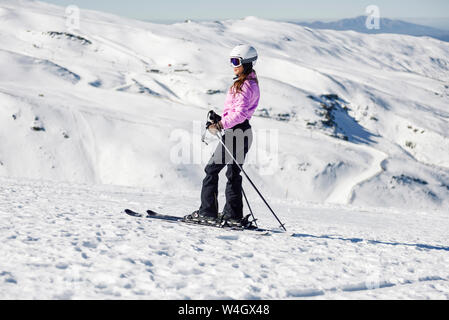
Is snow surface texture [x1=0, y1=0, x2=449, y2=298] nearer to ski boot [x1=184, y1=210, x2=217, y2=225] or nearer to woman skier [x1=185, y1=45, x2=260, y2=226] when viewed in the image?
ski boot [x1=184, y1=210, x2=217, y2=225]

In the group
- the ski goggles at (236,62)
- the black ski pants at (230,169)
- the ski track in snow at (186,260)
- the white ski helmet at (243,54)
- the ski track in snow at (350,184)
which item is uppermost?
the white ski helmet at (243,54)

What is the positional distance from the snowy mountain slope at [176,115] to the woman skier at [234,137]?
2349cm

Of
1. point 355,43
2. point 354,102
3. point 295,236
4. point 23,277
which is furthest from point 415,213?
point 355,43

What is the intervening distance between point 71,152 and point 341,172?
22.1 meters

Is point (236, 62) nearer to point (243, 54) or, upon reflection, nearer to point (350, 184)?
point (243, 54)

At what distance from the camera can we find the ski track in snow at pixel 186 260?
177 inches

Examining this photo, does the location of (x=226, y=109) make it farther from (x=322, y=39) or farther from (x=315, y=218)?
(x=322, y=39)

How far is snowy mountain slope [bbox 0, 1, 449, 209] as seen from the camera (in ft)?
111

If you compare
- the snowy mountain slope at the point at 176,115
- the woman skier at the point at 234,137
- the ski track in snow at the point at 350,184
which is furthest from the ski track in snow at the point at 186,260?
the ski track in snow at the point at 350,184

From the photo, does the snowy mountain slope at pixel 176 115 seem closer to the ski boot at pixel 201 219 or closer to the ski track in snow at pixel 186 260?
the ski boot at pixel 201 219

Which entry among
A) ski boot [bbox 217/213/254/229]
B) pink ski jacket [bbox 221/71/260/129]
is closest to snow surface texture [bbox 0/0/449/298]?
ski boot [bbox 217/213/254/229]

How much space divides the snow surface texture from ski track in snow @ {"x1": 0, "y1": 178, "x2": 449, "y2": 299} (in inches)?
1.1

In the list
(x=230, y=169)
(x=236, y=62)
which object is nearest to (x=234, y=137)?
(x=230, y=169)
